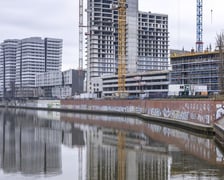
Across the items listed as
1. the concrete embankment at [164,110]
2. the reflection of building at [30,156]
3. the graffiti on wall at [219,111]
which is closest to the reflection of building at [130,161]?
the reflection of building at [30,156]

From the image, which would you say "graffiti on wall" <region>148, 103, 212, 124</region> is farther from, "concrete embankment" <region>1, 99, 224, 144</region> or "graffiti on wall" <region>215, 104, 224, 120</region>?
"graffiti on wall" <region>215, 104, 224, 120</region>

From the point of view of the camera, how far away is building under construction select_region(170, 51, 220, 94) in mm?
146500

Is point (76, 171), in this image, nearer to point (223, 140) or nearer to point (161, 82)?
point (223, 140)

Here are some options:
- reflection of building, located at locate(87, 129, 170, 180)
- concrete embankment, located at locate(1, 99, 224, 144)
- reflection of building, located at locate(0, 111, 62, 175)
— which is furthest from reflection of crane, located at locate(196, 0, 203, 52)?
reflection of building, located at locate(87, 129, 170, 180)

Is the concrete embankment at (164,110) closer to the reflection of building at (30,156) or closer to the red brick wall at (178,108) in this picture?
the red brick wall at (178,108)

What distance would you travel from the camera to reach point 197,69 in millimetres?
154375

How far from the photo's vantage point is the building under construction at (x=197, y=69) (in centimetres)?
14650

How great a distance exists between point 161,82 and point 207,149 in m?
133

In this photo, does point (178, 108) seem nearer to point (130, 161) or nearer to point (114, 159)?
point (114, 159)

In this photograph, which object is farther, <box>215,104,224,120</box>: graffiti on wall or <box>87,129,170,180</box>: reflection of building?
<box>215,104,224,120</box>: graffiti on wall

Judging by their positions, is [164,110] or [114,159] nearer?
[114,159]

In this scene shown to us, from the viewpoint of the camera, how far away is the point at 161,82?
171 meters

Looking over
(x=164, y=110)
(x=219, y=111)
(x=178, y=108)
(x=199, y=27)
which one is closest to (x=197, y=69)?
(x=199, y=27)

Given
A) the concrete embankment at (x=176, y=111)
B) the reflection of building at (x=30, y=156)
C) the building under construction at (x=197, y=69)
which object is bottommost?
the reflection of building at (x=30, y=156)
